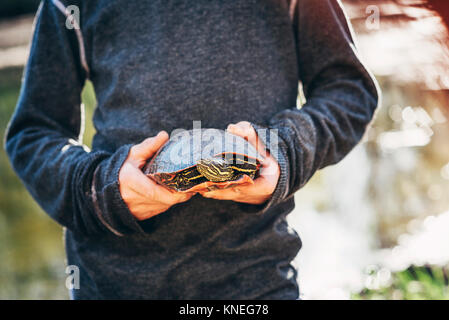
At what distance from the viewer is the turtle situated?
92cm

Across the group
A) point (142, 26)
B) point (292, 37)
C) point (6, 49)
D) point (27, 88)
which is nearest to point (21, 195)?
point (6, 49)

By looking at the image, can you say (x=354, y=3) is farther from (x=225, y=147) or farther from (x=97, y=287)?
(x=97, y=287)

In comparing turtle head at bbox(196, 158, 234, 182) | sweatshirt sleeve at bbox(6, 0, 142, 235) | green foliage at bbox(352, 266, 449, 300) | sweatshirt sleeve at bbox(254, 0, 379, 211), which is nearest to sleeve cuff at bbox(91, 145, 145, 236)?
sweatshirt sleeve at bbox(6, 0, 142, 235)

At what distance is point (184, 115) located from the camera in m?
1.12

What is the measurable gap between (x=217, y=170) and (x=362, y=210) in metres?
3.79

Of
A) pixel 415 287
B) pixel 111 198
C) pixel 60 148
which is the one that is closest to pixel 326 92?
pixel 111 198

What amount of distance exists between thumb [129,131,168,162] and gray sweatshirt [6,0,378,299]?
4cm

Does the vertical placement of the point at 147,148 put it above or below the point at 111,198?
above

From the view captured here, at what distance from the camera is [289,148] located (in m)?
1.00

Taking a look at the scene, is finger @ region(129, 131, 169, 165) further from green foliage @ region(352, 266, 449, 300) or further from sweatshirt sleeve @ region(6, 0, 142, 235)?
green foliage @ region(352, 266, 449, 300)

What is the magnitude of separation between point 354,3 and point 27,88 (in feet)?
4.37

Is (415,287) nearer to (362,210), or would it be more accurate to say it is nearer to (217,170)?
(362,210)

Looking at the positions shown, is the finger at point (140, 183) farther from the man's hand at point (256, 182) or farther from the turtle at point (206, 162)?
the man's hand at point (256, 182)

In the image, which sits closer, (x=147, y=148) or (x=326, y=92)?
(x=147, y=148)
